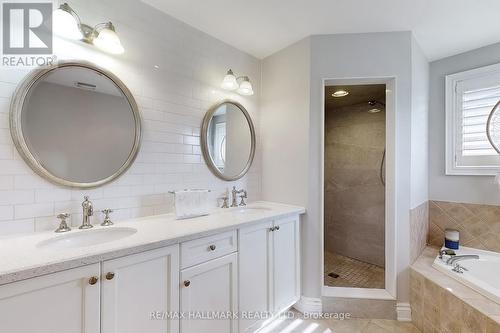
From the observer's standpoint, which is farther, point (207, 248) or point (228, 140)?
point (228, 140)

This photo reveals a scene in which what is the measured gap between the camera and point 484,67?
217cm

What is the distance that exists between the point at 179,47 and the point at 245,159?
113 cm

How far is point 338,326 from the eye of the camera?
1859mm

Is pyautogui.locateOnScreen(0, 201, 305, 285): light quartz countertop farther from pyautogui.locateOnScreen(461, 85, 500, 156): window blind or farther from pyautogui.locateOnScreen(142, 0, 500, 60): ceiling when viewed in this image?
pyautogui.locateOnScreen(461, 85, 500, 156): window blind

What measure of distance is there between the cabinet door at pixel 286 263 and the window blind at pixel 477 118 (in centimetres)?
190

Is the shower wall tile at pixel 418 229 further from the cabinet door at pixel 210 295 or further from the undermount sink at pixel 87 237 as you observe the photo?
the undermount sink at pixel 87 237

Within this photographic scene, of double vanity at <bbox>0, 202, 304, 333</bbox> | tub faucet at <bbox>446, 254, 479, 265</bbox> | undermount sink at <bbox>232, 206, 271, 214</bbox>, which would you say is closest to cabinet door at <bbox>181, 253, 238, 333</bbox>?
double vanity at <bbox>0, 202, 304, 333</bbox>

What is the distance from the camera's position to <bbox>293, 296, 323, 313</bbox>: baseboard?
6.50 ft

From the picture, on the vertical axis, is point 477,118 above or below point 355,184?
above

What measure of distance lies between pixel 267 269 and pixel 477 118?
2.47 metres

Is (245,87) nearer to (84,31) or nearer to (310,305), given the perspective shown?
(84,31)

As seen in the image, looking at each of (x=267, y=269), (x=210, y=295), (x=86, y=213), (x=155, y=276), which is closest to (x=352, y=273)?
(x=267, y=269)

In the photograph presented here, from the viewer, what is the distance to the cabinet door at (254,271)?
1586 mm

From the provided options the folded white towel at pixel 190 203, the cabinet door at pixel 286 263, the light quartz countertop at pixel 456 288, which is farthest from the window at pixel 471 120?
the folded white towel at pixel 190 203
